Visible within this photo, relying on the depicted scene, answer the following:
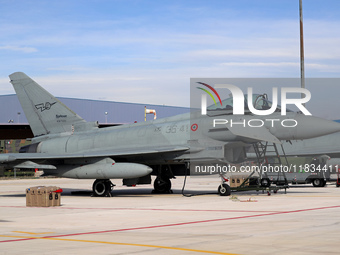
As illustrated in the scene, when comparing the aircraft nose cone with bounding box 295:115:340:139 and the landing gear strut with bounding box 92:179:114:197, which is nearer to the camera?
the aircraft nose cone with bounding box 295:115:340:139

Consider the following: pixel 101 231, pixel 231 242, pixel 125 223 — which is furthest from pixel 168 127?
pixel 231 242

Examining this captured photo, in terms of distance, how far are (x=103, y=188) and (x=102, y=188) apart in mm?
69

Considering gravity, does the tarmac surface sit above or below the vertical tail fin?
below

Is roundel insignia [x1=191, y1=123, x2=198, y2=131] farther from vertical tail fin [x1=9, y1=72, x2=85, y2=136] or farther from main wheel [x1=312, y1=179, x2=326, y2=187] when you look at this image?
main wheel [x1=312, y1=179, x2=326, y2=187]

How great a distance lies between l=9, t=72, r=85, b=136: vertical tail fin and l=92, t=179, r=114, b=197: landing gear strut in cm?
359

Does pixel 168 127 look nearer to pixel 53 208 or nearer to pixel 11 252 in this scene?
pixel 53 208

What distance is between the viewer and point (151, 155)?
75.4 ft

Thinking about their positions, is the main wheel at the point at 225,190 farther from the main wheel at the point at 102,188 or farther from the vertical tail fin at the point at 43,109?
the vertical tail fin at the point at 43,109

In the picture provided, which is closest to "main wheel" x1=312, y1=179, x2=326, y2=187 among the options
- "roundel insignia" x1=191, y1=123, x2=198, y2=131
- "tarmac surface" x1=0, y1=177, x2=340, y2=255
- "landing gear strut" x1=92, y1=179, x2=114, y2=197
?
"roundel insignia" x1=191, y1=123, x2=198, y2=131

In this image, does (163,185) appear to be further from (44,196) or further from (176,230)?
(176,230)

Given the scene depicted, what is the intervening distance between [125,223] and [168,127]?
1056 cm

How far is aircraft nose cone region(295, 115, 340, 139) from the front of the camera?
782 inches

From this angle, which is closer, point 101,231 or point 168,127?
point 101,231

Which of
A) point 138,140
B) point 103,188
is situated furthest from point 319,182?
point 103,188
